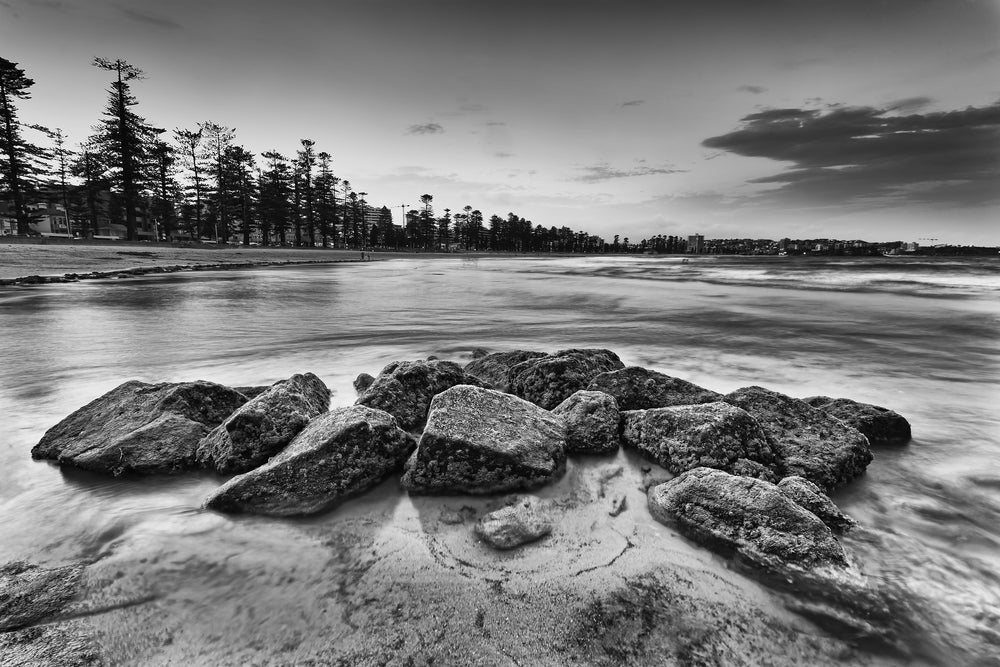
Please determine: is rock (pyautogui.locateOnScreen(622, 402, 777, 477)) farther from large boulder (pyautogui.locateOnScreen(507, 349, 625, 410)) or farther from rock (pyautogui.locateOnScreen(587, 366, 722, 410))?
large boulder (pyautogui.locateOnScreen(507, 349, 625, 410))

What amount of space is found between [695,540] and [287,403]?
9.20 ft

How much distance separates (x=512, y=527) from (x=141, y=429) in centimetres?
269

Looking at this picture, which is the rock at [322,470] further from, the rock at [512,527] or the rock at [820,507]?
the rock at [820,507]

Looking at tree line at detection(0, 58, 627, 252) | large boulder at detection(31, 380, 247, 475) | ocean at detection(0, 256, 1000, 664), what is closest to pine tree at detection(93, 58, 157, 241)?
tree line at detection(0, 58, 627, 252)

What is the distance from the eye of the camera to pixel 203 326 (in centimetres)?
927

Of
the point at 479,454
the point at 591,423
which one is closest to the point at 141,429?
the point at 479,454

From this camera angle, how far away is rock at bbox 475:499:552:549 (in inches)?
87.0

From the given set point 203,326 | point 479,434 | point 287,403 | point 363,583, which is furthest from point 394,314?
point 363,583

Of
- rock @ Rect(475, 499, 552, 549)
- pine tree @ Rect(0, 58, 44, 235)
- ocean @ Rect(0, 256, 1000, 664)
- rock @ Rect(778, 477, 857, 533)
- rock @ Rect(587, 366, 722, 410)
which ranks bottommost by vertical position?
ocean @ Rect(0, 256, 1000, 664)

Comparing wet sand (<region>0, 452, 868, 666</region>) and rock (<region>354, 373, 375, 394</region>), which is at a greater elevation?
rock (<region>354, 373, 375, 394</region>)

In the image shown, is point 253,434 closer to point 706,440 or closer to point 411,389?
point 411,389

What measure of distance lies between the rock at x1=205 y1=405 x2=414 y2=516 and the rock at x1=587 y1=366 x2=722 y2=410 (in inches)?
75.4

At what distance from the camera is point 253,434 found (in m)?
3.01

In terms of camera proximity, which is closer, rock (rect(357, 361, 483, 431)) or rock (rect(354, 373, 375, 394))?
rock (rect(357, 361, 483, 431))
